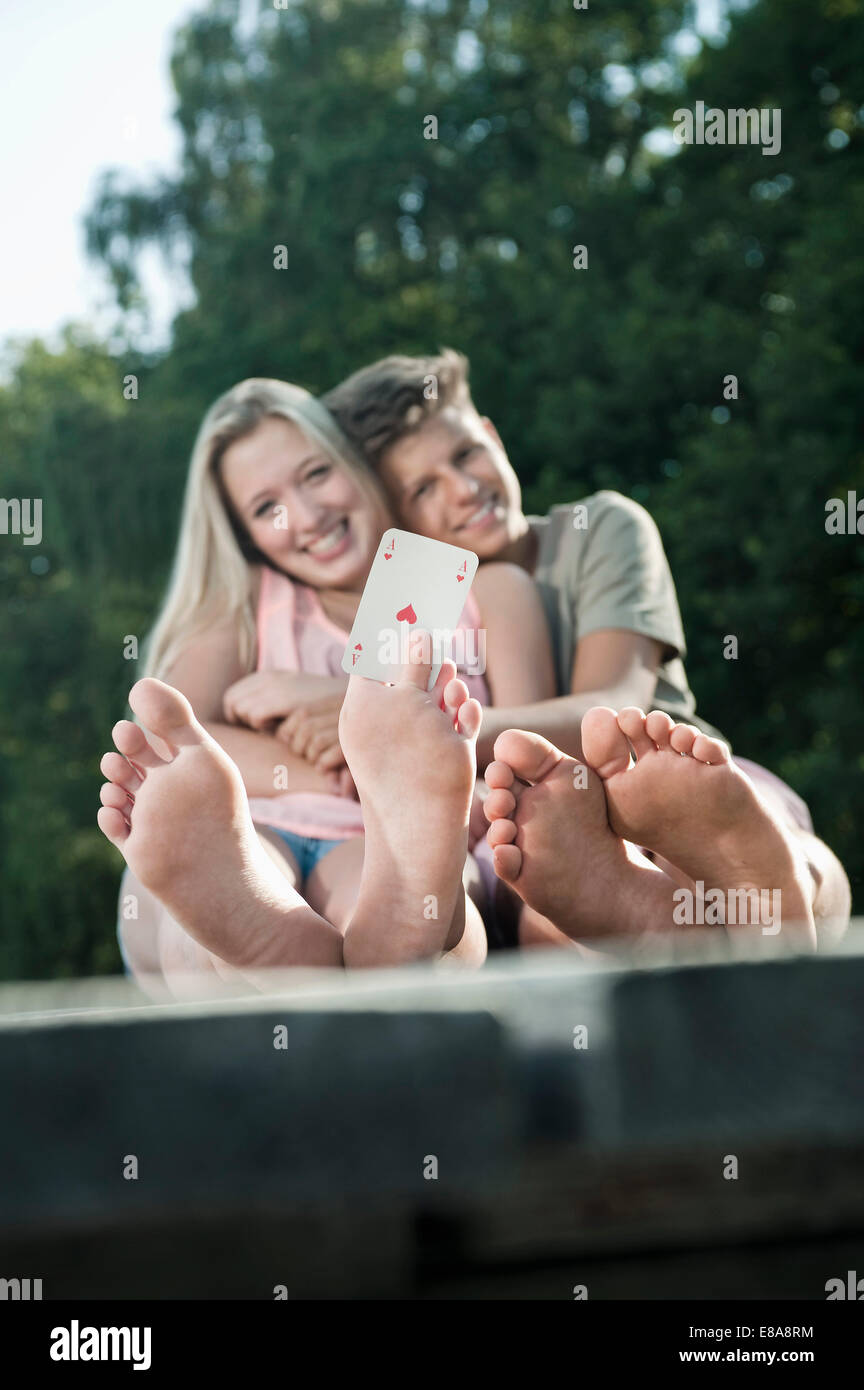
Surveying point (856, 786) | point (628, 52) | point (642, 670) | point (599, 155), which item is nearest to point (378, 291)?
point (599, 155)

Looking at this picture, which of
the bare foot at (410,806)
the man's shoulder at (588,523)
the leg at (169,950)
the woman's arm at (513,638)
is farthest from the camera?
the man's shoulder at (588,523)

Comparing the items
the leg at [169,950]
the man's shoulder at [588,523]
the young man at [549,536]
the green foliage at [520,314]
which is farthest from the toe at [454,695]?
the green foliage at [520,314]

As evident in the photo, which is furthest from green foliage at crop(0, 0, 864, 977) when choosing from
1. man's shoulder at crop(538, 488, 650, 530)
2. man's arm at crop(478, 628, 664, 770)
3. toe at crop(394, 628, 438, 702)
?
toe at crop(394, 628, 438, 702)

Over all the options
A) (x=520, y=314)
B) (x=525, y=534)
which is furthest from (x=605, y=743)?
(x=520, y=314)

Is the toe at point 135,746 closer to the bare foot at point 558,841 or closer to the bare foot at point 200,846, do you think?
the bare foot at point 200,846

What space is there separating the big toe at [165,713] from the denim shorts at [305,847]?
0.27m

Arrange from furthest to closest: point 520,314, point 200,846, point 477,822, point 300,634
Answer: point 520,314
point 300,634
point 477,822
point 200,846

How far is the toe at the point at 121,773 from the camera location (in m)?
1.26

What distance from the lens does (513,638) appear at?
63.9 inches

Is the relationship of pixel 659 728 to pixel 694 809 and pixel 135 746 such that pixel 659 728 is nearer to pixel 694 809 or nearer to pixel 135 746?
pixel 694 809

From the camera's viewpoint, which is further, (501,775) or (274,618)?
(274,618)

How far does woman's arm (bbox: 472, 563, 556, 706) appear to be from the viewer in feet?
5.28

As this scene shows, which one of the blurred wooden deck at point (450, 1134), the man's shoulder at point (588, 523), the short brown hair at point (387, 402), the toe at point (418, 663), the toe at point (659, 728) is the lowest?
the blurred wooden deck at point (450, 1134)

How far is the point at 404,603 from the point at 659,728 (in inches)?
9.1
